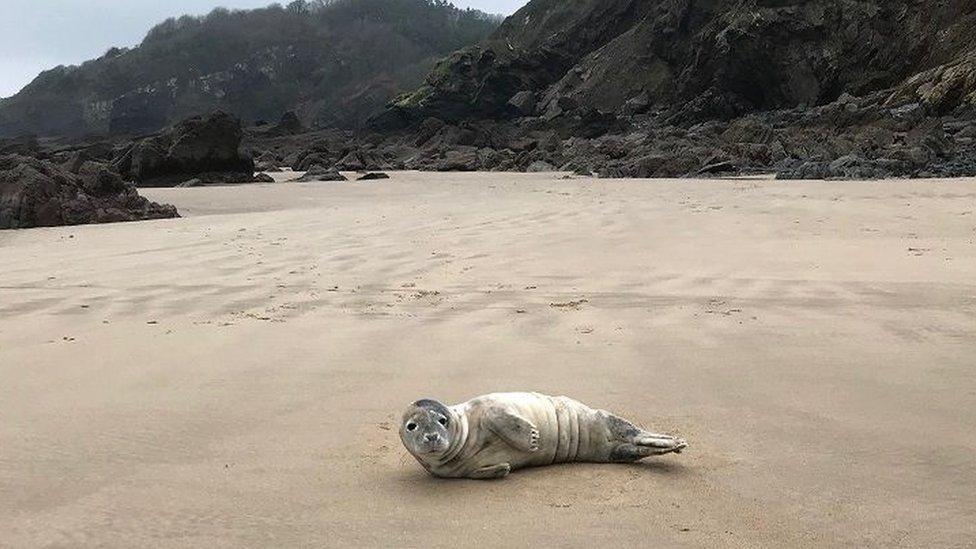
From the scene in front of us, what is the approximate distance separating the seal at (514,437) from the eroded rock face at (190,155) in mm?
18687

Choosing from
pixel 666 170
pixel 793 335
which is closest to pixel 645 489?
pixel 793 335

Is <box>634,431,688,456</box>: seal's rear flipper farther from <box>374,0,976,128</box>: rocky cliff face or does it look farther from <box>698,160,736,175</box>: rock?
<box>374,0,976,128</box>: rocky cliff face

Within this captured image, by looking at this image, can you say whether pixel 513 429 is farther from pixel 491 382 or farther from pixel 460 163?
pixel 460 163

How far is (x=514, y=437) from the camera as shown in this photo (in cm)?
219

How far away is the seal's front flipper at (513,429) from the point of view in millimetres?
2191

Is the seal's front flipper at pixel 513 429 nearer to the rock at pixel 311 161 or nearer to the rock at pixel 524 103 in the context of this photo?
the rock at pixel 311 161

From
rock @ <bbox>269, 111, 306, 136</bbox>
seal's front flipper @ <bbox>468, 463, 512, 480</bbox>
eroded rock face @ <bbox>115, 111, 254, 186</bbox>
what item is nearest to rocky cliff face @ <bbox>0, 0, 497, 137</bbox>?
rock @ <bbox>269, 111, 306, 136</bbox>

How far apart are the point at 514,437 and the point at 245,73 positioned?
10071 cm

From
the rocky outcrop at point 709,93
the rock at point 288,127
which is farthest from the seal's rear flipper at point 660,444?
the rock at point 288,127

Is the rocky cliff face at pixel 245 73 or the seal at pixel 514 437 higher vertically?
the rocky cliff face at pixel 245 73

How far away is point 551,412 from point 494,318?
5.75 feet

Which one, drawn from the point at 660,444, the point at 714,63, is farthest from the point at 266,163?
the point at 660,444

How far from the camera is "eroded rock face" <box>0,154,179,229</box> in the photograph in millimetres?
9656

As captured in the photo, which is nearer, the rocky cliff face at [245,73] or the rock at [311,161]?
the rock at [311,161]
